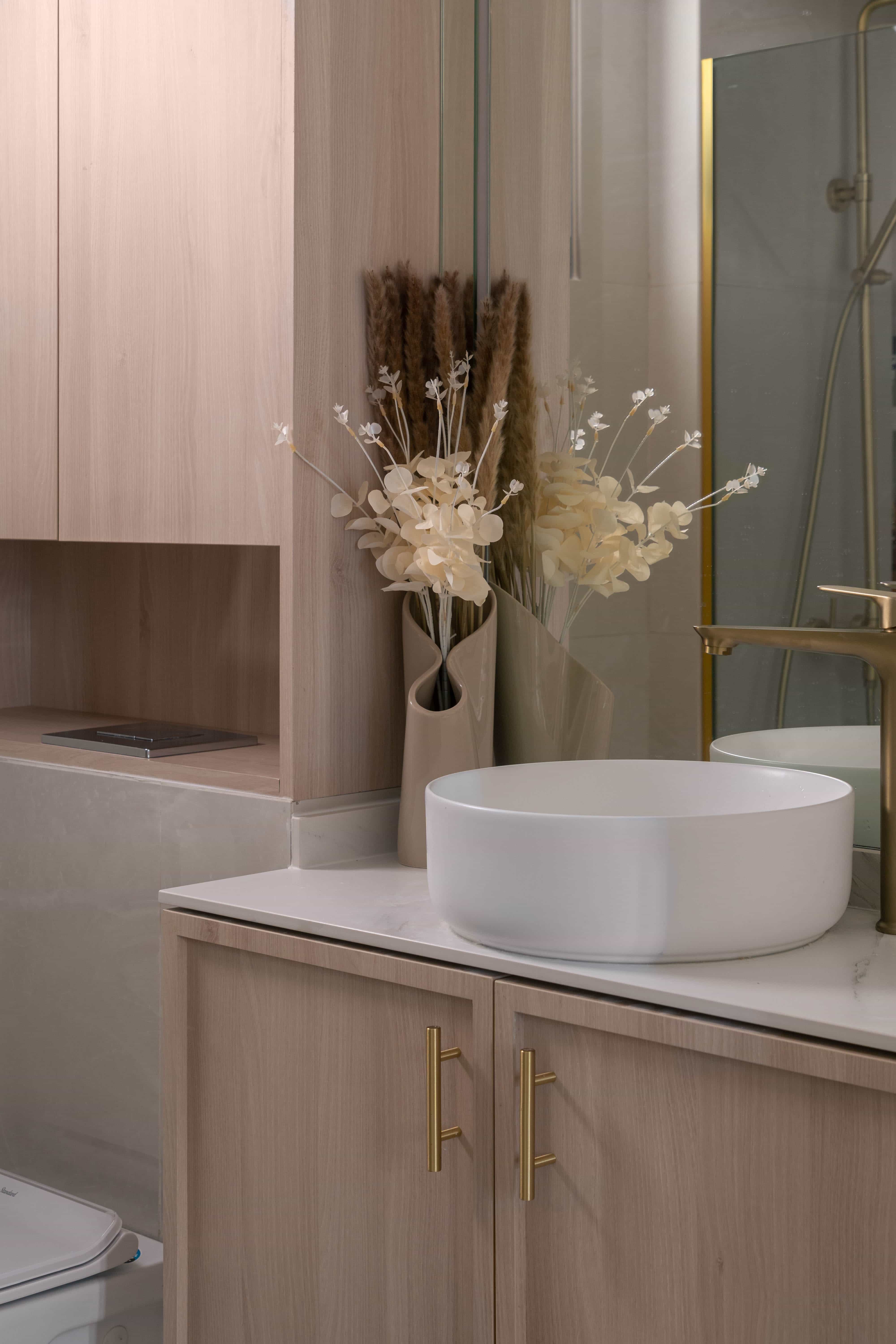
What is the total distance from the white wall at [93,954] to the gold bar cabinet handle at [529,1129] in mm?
520

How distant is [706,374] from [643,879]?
581 mm

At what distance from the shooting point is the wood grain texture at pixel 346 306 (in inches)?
55.5

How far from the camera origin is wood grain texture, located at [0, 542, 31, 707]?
2.17 meters

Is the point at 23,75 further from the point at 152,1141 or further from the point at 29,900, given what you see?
the point at 152,1141

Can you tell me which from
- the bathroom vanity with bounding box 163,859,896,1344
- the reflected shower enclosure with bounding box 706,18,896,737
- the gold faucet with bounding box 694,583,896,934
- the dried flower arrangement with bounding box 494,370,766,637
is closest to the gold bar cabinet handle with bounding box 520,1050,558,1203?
the bathroom vanity with bounding box 163,859,896,1344

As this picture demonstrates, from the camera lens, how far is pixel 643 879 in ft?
3.27

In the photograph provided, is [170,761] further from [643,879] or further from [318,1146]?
[643,879]

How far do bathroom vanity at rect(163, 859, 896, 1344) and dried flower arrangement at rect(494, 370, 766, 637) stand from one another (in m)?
0.37

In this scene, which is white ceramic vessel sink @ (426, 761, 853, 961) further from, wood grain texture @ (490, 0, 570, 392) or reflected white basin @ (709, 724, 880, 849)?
wood grain texture @ (490, 0, 570, 392)

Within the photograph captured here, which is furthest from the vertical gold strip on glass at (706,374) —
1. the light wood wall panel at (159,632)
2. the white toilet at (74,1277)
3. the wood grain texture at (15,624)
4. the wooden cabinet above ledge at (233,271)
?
the wood grain texture at (15,624)

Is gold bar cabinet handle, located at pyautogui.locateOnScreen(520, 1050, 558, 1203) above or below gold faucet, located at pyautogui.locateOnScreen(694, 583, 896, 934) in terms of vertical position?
below

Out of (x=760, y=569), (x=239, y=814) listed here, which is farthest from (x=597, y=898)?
(x=239, y=814)

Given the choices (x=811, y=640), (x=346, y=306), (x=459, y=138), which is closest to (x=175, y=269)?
(x=346, y=306)

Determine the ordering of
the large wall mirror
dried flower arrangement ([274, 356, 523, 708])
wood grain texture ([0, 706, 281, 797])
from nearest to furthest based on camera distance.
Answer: the large wall mirror < dried flower arrangement ([274, 356, 523, 708]) < wood grain texture ([0, 706, 281, 797])
